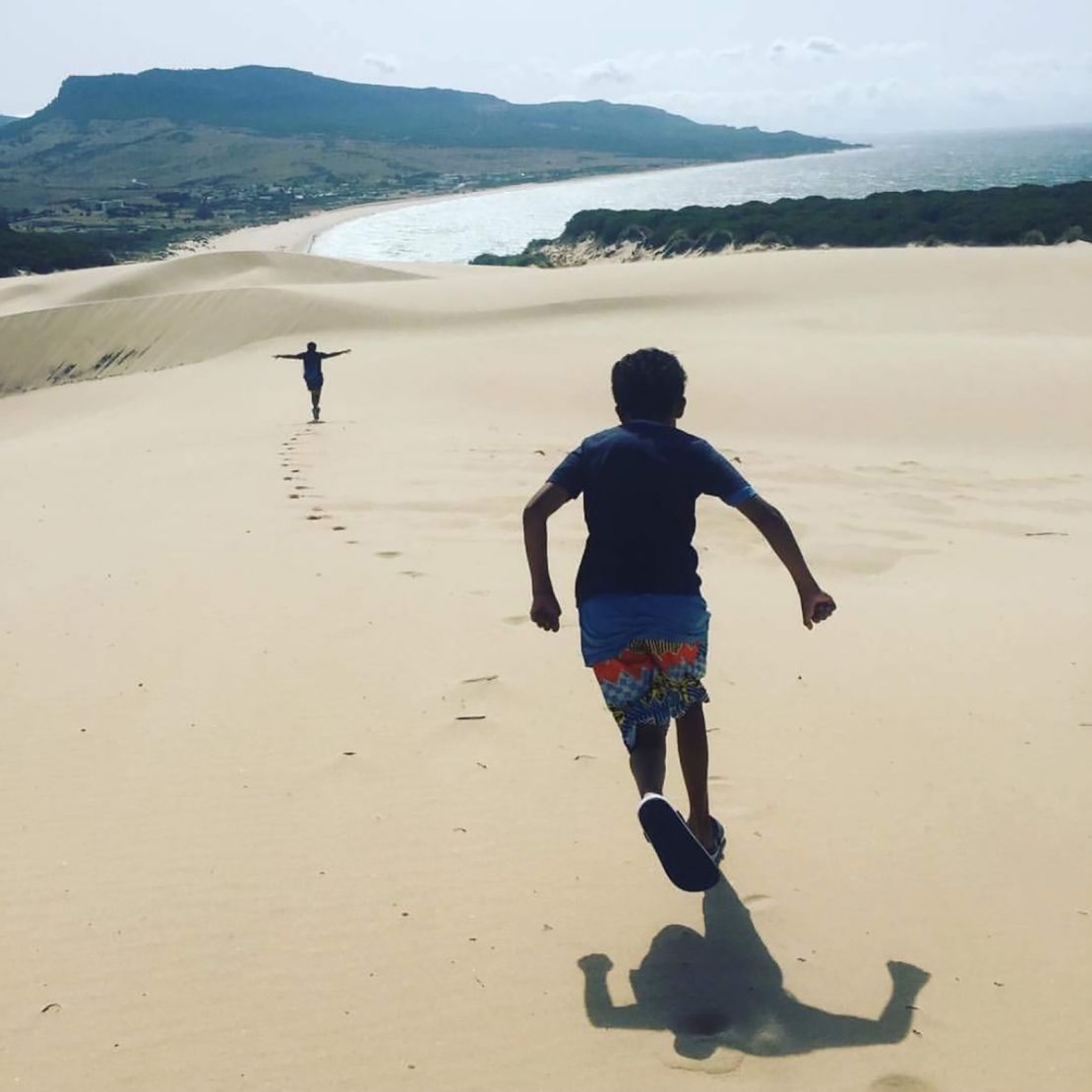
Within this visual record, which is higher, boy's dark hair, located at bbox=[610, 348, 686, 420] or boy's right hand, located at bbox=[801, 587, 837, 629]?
boy's dark hair, located at bbox=[610, 348, 686, 420]

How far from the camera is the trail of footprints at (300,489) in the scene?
6965mm

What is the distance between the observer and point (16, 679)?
486 cm

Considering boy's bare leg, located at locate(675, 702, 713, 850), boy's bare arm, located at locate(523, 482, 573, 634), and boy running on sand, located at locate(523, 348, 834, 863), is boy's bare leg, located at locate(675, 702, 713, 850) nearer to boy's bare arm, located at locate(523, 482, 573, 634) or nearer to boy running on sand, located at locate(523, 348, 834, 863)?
boy running on sand, located at locate(523, 348, 834, 863)

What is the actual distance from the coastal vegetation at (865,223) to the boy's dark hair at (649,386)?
34.8m

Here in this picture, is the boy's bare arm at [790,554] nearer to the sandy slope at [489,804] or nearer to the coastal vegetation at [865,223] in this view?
the sandy slope at [489,804]

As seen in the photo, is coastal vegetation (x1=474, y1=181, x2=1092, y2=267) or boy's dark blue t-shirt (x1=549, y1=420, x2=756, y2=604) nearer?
boy's dark blue t-shirt (x1=549, y1=420, x2=756, y2=604)

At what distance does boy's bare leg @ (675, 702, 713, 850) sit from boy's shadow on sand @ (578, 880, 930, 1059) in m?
0.32

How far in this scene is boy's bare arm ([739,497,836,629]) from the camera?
122 inches

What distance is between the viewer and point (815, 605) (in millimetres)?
3141

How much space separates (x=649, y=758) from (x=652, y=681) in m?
0.21

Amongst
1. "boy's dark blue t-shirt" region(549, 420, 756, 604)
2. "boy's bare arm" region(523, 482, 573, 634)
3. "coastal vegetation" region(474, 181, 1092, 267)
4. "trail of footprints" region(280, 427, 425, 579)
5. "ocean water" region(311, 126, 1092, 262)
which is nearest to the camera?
"boy's dark blue t-shirt" region(549, 420, 756, 604)

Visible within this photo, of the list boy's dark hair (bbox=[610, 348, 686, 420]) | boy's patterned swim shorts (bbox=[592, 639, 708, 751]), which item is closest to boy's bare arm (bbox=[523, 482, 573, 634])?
boy's patterned swim shorts (bbox=[592, 639, 708, 751])

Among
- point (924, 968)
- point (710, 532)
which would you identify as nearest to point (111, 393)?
point (710, 532)

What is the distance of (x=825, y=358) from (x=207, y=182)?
148321 mm
